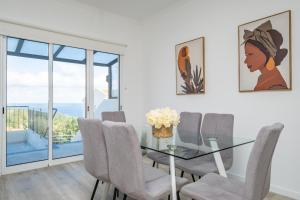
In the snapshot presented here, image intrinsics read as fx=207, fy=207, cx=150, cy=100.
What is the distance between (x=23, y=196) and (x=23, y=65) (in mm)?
1990

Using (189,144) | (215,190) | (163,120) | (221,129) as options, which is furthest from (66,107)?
(215,190)

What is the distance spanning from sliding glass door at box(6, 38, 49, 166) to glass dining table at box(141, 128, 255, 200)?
2162 millimetres

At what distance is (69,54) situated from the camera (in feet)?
12.4

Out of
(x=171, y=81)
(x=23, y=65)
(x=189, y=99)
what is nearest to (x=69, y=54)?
(x=23, y=65)

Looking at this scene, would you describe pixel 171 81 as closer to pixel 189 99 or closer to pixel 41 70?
pixel 189 99

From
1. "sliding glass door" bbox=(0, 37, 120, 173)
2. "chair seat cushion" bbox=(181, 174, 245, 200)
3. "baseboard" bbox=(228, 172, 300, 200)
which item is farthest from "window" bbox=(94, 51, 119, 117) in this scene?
"baseboard" bbox=(228, 172, 300, 200)

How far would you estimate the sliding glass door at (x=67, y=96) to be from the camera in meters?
3.65

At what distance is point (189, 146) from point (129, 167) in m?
0.68

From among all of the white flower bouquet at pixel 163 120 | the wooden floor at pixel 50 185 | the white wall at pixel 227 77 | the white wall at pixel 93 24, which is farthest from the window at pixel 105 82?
the white flower bouquet at pixel 163 120

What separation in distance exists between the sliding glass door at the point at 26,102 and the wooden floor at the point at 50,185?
1.26ft

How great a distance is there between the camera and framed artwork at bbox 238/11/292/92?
2.39 metres

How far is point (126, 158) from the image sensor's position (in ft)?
4.93

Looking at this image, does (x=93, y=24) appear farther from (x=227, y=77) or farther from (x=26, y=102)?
(x=227, y=77)

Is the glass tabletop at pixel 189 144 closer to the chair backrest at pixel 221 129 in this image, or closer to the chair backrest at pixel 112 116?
the chair backrest at pixel 221 129
